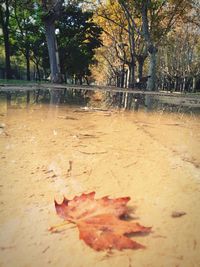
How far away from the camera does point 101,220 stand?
1151mm

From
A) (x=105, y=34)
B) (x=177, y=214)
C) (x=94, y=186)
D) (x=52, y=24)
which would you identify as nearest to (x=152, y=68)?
(x=52, y=24)

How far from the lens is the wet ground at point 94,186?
975mm

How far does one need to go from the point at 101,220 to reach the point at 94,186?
1.30ft

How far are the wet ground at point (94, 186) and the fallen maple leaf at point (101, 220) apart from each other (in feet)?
0.10

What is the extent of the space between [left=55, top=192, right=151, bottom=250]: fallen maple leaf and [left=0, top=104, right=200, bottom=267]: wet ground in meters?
0.03

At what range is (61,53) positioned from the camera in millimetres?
31500

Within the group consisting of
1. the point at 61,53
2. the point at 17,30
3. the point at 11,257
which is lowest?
the point at 11,257

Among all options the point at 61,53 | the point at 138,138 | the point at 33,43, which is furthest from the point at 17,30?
the point at 138,138

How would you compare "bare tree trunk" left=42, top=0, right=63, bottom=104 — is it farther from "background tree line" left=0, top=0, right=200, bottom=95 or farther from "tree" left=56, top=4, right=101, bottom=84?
"tree" left=56, top=4, right=101, bottom=84

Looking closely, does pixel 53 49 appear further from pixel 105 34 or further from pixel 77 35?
pixel 105 34

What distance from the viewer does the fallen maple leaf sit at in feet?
3.34

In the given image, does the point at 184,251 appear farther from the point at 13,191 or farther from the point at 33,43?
the point at 33,43

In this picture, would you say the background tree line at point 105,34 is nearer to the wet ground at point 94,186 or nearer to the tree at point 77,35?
the tree at point 77,35

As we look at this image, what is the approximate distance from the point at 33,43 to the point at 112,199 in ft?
108
